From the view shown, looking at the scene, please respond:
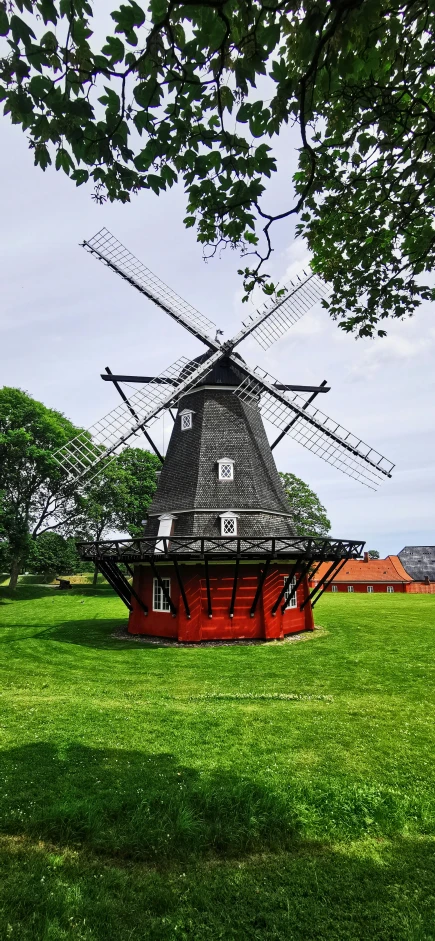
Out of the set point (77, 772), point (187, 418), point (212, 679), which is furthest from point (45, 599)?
point (77, 772)

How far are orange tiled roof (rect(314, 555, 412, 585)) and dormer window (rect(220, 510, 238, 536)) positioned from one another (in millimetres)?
35552

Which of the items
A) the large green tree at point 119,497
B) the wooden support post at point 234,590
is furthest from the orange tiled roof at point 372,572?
the wooden support post at point 234,590

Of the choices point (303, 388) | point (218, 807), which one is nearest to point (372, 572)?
point (303, 388)

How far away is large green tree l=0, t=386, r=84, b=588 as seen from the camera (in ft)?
116

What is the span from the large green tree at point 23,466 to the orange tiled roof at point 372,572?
29.2 m

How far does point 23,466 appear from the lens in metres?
38.3

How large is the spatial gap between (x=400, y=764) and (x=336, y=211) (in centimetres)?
816

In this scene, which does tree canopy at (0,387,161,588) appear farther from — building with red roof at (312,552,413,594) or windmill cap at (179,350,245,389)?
building with red roof at (312,552,413,594)

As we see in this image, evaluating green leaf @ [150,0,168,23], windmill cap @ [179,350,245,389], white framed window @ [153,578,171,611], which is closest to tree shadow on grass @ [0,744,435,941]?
green leaf @ [150,0,168,23]

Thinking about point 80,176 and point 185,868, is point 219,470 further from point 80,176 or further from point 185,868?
point 185,868

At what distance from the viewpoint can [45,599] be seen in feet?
120

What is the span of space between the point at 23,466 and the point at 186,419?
22561 mm

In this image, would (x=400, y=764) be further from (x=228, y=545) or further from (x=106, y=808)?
(x=228, y=545)

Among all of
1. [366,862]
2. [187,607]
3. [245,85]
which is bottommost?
[366,862]
